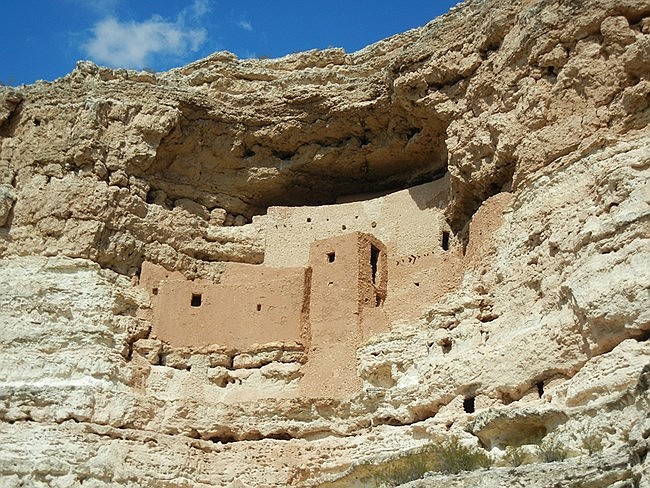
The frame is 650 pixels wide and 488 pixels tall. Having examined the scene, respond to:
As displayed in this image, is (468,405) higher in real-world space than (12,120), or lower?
lower

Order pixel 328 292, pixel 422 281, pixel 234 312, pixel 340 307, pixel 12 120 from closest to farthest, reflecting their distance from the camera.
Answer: pixel 340 307, pixel 422 281, pixel 328 292, pixel 234 312, pixel 12 120

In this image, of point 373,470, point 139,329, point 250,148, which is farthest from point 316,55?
point 373,470

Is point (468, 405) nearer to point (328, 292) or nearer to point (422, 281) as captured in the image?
point (422, 281)

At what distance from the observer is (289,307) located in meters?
18.3

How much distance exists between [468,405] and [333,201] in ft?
26.1

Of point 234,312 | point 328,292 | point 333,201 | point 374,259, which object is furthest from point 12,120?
point 374,259

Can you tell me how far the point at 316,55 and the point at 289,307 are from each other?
5478 millimetres

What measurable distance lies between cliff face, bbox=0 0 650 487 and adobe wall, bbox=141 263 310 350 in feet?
1.11

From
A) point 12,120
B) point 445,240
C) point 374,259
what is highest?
point 12,120

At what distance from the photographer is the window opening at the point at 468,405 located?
14.9 meters

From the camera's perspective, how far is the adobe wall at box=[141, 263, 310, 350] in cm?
1823

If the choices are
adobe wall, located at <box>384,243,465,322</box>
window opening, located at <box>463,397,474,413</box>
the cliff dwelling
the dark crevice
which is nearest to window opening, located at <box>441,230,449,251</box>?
the cliff dwelling

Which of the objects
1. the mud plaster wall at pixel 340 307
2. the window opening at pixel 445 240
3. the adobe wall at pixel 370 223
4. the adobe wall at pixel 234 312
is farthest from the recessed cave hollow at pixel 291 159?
the adobe wall at pixel 234 312

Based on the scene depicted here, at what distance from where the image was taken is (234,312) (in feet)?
60.7
